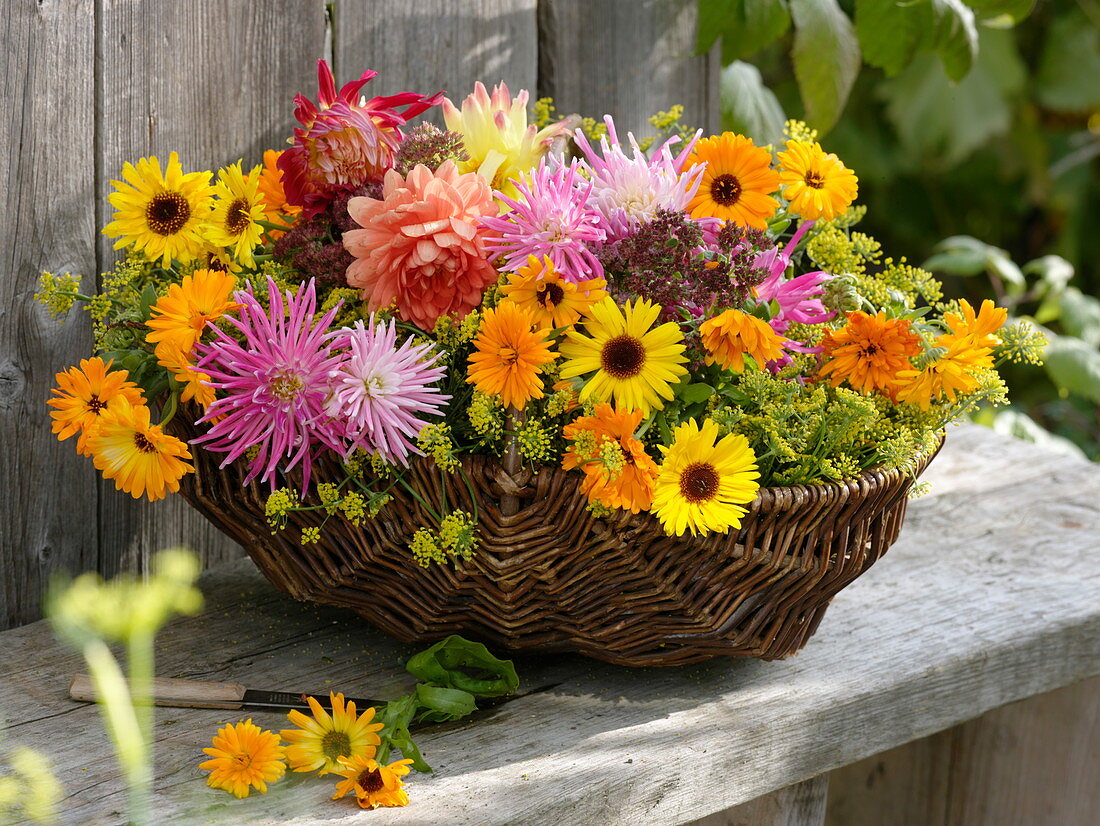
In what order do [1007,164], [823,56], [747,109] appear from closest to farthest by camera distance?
[823,56] → [747,109] → [1007,164]

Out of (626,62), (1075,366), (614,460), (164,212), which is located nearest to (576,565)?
(614,460)

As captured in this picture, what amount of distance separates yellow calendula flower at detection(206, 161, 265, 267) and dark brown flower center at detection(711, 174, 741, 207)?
0.38 metres

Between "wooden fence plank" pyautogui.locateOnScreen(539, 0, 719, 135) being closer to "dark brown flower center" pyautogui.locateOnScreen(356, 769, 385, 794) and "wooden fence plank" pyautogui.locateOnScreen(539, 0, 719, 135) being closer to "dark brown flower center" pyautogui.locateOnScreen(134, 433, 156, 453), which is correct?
"dark brown flower center" pyautogui.locateOnScreen(134, 433, 156, 453)

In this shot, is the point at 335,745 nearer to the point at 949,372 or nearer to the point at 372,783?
the point at 372,783

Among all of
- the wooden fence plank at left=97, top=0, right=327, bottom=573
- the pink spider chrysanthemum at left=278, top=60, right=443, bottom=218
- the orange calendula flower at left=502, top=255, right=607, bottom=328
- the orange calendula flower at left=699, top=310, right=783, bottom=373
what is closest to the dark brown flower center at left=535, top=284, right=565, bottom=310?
the orange calendula flower at left=502, top=255, right=607, bottom=328

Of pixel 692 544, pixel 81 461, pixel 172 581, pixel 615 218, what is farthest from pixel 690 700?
pixel 81 461

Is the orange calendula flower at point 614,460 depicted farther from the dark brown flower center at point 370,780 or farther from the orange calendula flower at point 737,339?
the dark brown flower center at point 370,780

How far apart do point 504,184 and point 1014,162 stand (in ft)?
8.08

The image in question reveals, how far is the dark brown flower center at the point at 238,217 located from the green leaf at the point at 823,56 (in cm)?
72

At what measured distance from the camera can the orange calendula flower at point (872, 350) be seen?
83 cm

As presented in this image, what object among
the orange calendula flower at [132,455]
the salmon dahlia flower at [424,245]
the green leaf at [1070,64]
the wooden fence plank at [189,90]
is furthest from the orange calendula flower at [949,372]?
the green leaf at [1070,64]

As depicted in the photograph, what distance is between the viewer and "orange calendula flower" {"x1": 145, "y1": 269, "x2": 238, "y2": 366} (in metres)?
0.81

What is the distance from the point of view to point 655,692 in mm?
908

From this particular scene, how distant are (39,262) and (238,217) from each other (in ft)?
0.71
